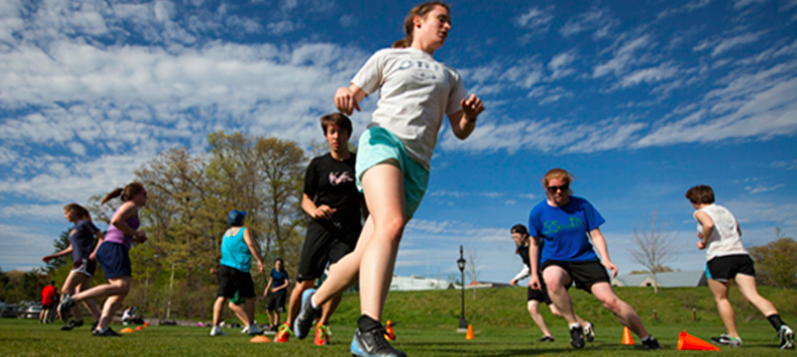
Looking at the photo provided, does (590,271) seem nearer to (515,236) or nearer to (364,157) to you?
(364,157)

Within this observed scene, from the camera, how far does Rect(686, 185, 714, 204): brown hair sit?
20.1 ft

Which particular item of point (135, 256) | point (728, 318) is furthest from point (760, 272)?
point (135, 256)

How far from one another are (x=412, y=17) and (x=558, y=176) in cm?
286

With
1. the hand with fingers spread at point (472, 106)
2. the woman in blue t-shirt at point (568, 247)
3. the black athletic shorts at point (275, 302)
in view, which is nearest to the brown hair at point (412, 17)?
the hand with fingers spread at point (472, 106)

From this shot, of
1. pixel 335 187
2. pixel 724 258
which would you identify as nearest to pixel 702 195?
pixel 724 258

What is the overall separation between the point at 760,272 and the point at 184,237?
48.2 metres

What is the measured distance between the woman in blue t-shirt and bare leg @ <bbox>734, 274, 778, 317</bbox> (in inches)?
73.3

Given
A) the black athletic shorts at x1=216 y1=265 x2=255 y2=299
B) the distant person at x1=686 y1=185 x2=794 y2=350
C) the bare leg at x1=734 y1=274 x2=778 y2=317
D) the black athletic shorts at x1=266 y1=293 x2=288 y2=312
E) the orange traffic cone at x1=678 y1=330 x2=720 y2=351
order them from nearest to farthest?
the orange traffic cone at x1=678 y1=330 x2=720 y2=351, the bare leg at x1=734 y1=274 x2=778 y2=317, the distant person at x1=686 y1=185 x2=794 y2=350, the black athletic shorts at x1=216 y1=265 x2=255 y2=299, the black athletic shorts at x1=266 y1=293 x2=288 y2=312

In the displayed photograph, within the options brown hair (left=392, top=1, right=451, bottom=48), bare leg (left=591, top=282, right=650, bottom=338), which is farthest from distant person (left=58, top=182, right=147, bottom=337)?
bare leg (left=591, top=282, right=650, bottom=338)

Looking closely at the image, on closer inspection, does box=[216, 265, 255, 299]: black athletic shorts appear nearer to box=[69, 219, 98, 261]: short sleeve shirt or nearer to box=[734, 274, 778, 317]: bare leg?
box=[69, 219, 98, 261]: short sleeve shirt

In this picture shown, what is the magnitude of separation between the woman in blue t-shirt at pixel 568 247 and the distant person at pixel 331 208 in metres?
2.05

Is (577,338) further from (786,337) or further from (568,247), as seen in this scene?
(786,337)

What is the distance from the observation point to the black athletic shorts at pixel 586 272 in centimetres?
480

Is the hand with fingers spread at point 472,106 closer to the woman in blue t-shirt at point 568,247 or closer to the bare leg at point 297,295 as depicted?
the woman in blue t-shirt at point 568,247
